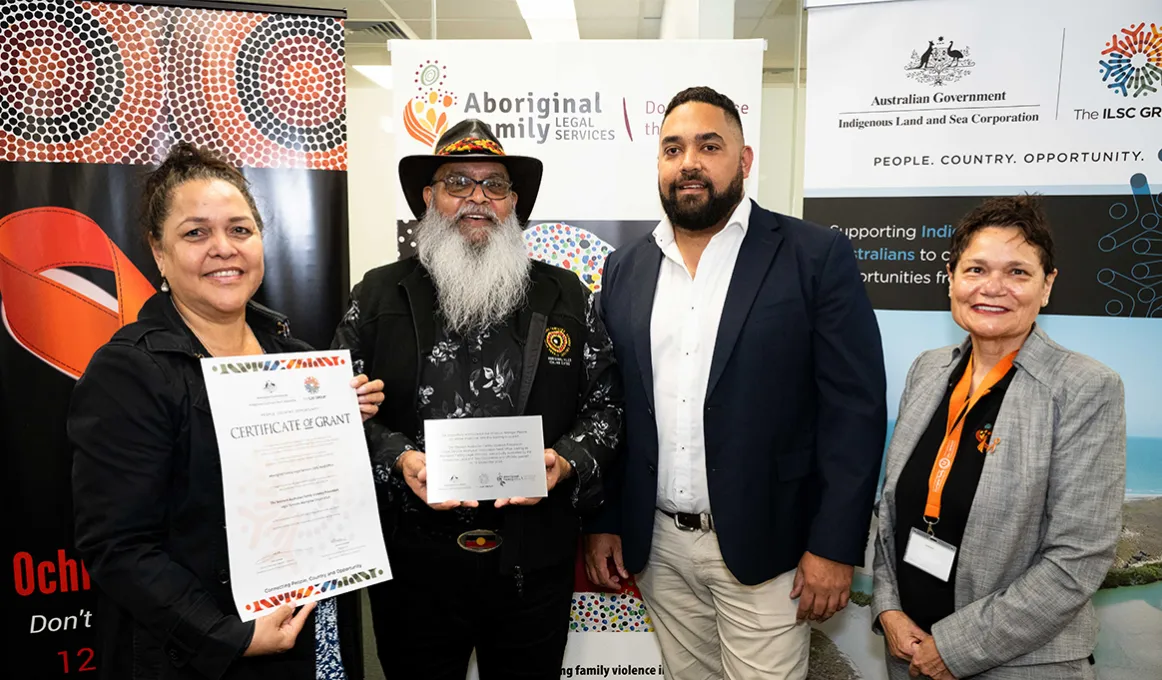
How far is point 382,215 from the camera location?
5.05 metres

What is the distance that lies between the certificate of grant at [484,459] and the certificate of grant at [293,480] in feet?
0.71

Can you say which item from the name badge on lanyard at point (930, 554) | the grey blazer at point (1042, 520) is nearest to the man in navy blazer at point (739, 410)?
the name badge on lanyard at point (930, 554)

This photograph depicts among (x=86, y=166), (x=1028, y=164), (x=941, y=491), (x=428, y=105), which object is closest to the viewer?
(x=941, y=491)

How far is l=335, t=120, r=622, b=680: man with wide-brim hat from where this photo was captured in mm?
2207

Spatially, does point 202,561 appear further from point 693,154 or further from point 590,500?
point 693,154

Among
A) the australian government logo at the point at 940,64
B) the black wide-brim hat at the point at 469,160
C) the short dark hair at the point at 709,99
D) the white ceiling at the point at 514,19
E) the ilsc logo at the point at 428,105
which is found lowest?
the black wide-brim hat at the point at 469,160

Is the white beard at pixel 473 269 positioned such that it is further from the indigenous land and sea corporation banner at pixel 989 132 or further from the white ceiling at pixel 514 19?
the white ceiling at pixel 514 19

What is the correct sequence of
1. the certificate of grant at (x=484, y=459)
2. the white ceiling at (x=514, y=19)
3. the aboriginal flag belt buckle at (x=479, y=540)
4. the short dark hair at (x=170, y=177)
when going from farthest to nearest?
the white ceiling at (x=514, y=19) → the aboriginal flag belt buckle at (x=479, y=540) → the certificate of grant at (x=484, y=459) → the short dark hair at (x=170, y=177)

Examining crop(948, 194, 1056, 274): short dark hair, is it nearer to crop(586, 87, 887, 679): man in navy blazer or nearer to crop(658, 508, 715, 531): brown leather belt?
crop(586, 87, 887, 679): man in navy blazer

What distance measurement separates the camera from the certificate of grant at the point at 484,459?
198cm

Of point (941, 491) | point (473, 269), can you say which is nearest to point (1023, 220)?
point (941, 491)

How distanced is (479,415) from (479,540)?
0.40 m

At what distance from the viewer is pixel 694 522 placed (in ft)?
8.00

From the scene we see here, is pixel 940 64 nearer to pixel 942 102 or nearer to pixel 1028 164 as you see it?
pixel 942 102
